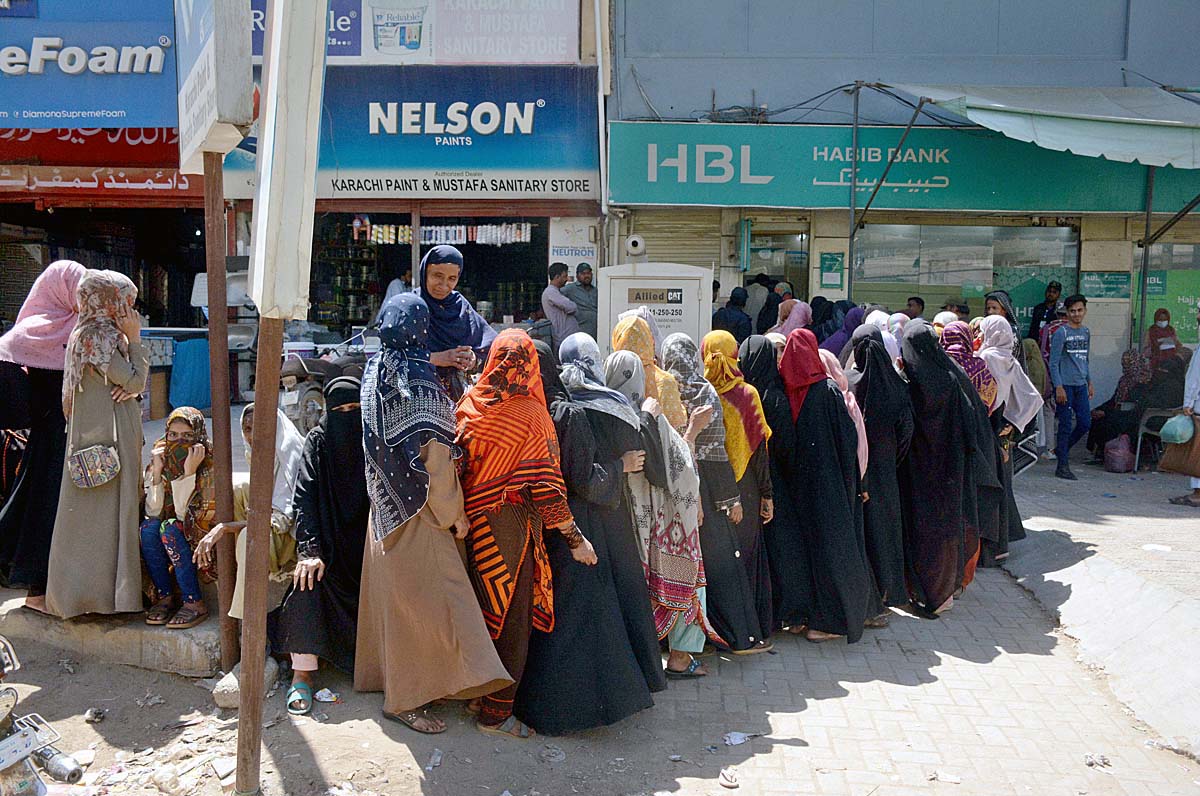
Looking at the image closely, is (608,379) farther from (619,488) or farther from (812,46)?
(812,46)

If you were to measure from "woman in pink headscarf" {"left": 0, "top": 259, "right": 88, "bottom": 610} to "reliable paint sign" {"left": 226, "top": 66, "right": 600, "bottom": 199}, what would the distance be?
5893mm

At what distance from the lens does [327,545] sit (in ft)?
11.4

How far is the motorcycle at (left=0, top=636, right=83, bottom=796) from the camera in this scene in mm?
2543

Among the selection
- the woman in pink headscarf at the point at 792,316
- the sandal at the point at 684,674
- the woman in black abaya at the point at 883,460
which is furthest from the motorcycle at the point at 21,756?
the woman in pink headscarf at the point at 792,316

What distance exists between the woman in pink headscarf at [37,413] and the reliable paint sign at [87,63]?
240 inches

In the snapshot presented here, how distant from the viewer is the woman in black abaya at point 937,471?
478 centimetres

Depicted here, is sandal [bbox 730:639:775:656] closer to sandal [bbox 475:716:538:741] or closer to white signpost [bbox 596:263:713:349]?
sandal [bbox 475:716:538:741]

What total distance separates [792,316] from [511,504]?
521 centimetres

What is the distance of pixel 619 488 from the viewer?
347 cm

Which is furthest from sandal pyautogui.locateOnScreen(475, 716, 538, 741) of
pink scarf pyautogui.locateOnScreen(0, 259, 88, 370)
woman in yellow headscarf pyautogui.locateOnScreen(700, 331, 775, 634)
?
pink scarf pyautogui.locateOnScreen(0, 259, 88, 370)

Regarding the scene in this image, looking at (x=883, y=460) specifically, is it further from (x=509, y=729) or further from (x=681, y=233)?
(x=681, y=233)

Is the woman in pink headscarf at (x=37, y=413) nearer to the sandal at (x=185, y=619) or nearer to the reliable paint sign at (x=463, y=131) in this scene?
the sandal at (x=185, y=619)

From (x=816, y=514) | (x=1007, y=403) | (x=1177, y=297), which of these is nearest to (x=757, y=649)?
(x=816, y=514)

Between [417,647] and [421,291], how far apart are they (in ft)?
4.96
